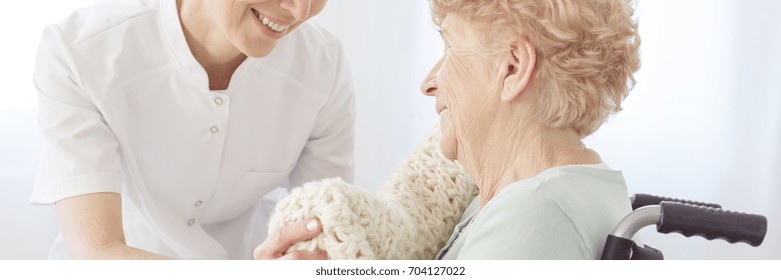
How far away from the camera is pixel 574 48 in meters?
0.97

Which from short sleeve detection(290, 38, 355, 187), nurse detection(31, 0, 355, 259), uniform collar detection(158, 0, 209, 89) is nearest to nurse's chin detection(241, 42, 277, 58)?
nurse detection(31, 0, 355, 259)

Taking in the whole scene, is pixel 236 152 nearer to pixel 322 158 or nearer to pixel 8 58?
pixel 322 158

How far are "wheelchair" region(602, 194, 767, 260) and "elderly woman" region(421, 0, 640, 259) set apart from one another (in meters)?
0.04

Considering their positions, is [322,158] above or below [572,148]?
below

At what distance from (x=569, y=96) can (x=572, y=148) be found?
74 mm

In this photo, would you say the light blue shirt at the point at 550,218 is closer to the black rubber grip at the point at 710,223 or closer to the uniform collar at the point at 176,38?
the black rubber grip at the point at 710,223

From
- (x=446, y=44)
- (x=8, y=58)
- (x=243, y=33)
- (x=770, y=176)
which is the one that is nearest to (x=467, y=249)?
(x=446, y=44)

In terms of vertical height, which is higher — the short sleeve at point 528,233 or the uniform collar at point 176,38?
the uniform collar at point 176,38

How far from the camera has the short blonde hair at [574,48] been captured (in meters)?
0.96

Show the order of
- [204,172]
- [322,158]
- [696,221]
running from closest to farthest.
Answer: [696,221]
[204,172]
[322,158]

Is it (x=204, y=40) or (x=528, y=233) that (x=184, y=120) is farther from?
(x=528, y=233)

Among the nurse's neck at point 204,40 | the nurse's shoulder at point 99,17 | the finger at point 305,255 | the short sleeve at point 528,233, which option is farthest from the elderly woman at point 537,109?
→ the nurse's shoulder at point 99,17

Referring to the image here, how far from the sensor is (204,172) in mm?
1420

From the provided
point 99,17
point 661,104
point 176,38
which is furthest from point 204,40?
point 661,104
